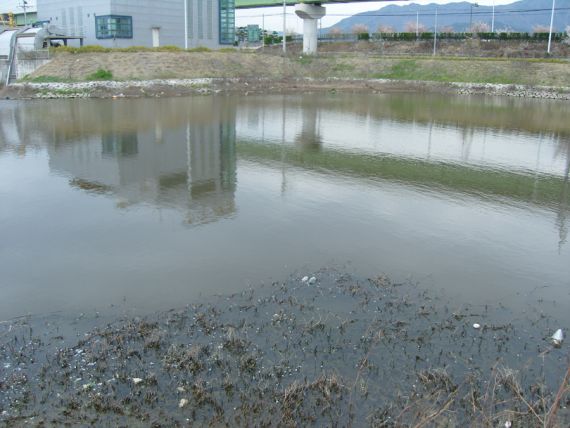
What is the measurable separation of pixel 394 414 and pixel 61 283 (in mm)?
6866

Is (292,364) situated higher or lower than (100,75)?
lower

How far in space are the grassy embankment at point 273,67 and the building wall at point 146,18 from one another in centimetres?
937

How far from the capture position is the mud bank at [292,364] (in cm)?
689

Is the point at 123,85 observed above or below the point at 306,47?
below

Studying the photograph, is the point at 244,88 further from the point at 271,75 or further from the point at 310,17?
the point at 310,17

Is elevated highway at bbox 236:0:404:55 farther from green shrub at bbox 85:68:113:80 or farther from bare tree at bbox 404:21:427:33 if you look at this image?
bare tree at bbox 404:21:427:33

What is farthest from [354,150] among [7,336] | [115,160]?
[7,336]

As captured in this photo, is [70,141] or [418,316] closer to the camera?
[418,316]

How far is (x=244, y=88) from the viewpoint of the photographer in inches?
1911

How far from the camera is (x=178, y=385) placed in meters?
7.36

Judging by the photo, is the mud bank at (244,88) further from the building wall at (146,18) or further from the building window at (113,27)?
the building wall at (146,18)

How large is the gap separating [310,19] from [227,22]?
12.2 metres

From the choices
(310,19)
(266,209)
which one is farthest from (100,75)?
(266,209)

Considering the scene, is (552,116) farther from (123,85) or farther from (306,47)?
(306,47)
